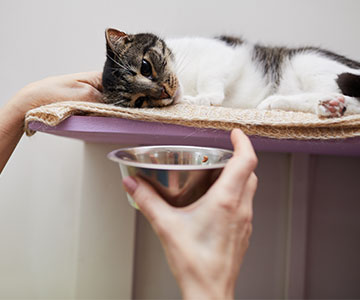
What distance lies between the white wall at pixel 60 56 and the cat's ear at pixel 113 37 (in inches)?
14.5

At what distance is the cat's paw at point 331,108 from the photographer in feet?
1.99

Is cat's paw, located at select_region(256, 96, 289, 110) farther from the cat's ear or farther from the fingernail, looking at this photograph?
the fingernail

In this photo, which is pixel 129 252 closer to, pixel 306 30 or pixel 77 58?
pixel 77 58

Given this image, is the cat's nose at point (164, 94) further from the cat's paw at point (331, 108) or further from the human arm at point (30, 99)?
the cat's paw at point (331, 108)

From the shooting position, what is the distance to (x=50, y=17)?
1.17m

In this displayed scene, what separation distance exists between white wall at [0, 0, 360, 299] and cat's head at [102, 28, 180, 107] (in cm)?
39

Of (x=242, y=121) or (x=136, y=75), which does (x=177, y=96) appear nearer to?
(x=136, y=75)

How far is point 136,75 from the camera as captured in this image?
0.79 meters

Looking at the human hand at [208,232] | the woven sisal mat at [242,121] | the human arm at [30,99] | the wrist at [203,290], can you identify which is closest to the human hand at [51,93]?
the human arm at [30,99]

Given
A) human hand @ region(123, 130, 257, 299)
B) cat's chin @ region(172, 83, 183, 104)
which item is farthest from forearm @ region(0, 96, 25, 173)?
human hand @ region(123, 130, 257, 299)

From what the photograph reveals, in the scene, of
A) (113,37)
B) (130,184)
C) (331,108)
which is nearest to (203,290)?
(130,184)

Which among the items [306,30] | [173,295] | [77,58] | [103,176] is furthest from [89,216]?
[306,30]

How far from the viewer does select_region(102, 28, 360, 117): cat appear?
770mm

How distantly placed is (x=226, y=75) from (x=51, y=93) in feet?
1.97
